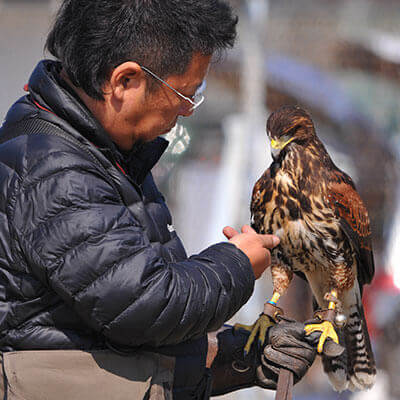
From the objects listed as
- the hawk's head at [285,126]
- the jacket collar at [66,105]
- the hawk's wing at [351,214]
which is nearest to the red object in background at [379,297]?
the hawk's wing at [351,214]

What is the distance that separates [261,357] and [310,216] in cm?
44

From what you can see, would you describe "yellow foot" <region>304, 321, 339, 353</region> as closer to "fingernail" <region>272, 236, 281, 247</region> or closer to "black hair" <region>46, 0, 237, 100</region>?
"fingernail" <region>272, 236, 281, 247</region>

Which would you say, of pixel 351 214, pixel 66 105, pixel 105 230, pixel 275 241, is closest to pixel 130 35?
pixel 66 105

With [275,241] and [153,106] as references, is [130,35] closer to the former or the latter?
[153,106]

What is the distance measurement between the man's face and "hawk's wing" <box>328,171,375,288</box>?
540mm

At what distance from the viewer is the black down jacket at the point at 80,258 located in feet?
3.59

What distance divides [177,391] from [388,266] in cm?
269

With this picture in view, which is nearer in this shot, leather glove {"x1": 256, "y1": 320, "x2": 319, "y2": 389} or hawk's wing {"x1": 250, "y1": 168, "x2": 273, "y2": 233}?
leather glove {"x1": 256, "y1": 320, "x2": 319, "y2": 389}

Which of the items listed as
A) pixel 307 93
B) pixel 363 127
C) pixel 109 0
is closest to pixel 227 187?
pixel 307 93

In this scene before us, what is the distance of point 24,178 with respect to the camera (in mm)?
1130

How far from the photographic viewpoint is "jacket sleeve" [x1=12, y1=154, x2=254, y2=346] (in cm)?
109

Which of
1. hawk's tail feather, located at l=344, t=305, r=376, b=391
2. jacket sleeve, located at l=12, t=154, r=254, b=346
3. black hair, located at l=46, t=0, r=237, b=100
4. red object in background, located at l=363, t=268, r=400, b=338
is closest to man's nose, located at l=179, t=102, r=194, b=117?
black hair, located at l=46, t=0, r=237, b=100

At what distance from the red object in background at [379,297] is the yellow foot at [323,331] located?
232 cm

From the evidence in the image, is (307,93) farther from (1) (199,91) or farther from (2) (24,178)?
(2) (24,178)
